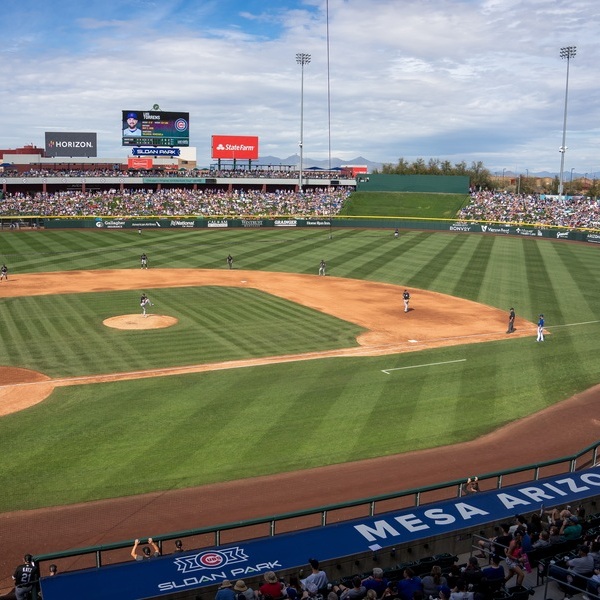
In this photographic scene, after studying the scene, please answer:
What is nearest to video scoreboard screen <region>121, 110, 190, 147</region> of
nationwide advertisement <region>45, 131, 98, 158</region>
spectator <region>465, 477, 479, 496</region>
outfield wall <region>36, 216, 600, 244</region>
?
nationwide advertisement <region>45, 131, 98, 158</region>

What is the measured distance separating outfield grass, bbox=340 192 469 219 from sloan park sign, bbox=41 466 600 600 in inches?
3200

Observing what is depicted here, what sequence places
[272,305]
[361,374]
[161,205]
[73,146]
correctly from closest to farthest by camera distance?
[361,374]
[272,305]
[161,205]
[73,146]

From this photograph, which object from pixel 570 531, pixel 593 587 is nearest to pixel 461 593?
pixel 593 587

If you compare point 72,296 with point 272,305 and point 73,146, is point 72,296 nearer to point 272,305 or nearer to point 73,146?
point 272,305

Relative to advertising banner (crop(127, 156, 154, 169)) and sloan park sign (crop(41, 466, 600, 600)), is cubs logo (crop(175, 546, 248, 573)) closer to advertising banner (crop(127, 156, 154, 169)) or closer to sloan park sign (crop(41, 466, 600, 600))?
sloan park sign (crop(41, 466, 600, 600))

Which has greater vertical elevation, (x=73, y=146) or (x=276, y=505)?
(x=73, y=146)

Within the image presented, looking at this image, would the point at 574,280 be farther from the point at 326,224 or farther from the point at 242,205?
the point at 242,205

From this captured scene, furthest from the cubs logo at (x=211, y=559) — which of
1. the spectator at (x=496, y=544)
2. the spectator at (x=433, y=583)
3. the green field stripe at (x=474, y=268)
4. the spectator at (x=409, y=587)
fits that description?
the green field stripe at (x=474, y=268)

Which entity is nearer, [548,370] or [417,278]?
[548,370]

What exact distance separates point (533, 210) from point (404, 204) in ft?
68.1

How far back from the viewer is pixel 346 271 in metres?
52.9

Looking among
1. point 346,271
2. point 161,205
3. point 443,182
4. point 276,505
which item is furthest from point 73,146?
point 276,505

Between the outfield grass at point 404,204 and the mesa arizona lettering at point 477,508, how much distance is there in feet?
263

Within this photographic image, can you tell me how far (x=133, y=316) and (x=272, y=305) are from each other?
8516mm
